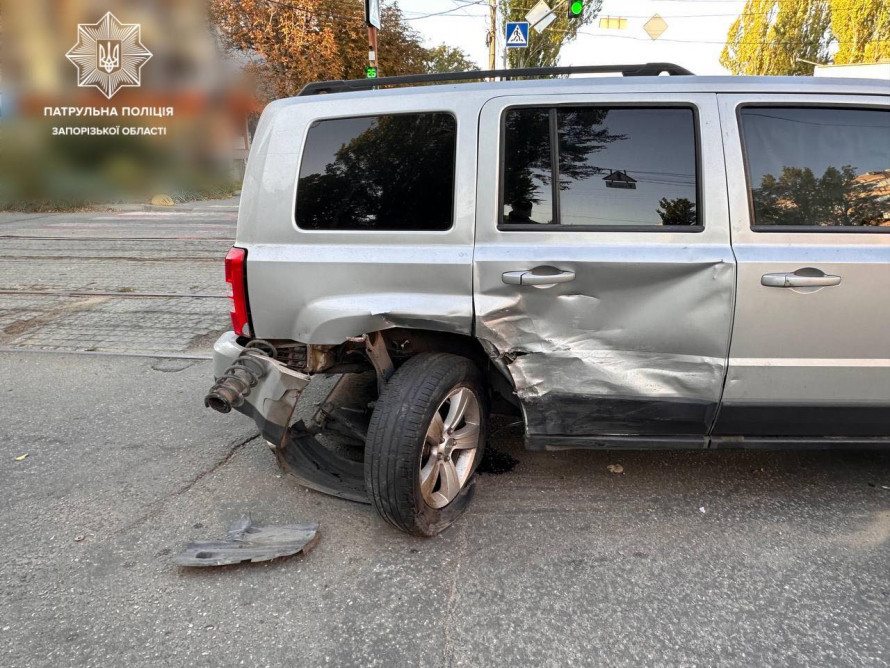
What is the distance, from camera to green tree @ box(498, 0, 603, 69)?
2709 cm

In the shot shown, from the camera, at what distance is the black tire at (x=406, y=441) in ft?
8.64

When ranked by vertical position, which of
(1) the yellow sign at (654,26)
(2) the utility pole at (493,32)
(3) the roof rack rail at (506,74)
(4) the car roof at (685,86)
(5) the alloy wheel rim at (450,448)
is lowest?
(5) the alloy wheel rim at (450,448)

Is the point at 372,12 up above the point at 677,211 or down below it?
above

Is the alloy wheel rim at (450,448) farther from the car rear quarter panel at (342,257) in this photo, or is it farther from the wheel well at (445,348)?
the car rear quarter panel at (342,257)

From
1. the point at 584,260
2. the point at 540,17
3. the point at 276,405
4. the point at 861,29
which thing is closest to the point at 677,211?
the point at 584,260

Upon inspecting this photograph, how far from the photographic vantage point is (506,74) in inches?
120

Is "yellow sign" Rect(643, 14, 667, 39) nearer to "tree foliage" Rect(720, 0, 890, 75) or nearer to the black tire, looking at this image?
"tree foliage" Rect(720, 0, 890, 75)

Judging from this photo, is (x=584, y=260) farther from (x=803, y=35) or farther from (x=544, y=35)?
(x=803, y=35)

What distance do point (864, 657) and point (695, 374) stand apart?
118cm

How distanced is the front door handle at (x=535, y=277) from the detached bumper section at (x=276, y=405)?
3.45ft

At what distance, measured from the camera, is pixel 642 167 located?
2.77 meters

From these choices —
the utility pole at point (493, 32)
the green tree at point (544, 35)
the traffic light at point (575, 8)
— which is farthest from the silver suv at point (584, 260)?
the green tree at point (544, 35)

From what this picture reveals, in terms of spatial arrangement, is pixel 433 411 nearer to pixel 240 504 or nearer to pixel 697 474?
pixel 240 504

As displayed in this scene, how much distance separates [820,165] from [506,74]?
1.47 metres
